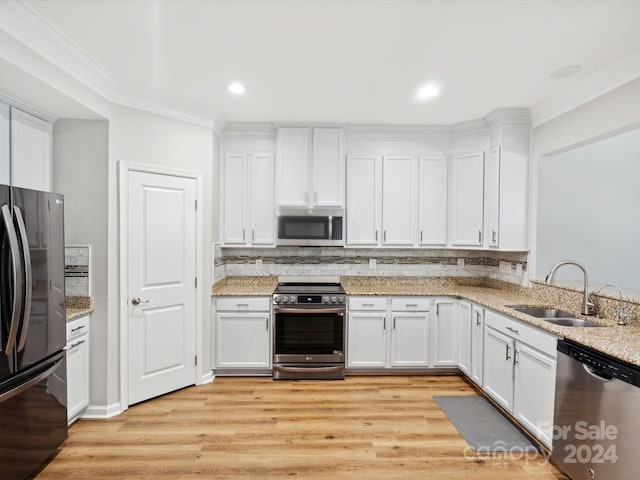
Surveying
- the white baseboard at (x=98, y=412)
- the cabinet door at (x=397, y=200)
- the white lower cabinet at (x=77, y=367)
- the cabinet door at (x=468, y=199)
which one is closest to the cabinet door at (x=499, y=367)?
the cabinet door at (x=468, y=199)

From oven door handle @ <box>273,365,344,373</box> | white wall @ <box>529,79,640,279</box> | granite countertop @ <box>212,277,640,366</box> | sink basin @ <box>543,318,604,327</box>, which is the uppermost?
white wall @ <box>529,79,640,279</box>

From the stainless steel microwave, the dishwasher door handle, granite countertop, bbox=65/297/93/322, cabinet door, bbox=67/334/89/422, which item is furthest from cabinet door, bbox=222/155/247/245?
the dishwasher door handle

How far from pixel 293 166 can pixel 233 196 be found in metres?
0.76

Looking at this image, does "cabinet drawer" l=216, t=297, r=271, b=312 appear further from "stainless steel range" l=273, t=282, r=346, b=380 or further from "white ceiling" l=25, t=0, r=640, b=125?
"white ceiling" l=25, t=0, r=640, b=125

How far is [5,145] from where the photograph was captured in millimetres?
2230

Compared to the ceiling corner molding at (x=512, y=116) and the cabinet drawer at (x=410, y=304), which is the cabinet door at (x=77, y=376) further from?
the ceiling corner molding at (x=512, y=116)

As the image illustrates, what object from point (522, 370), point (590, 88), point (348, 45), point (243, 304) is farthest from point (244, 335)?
point (590, 88)

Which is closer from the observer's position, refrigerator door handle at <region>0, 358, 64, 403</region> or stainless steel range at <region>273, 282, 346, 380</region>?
refrigerator door handle at <region>0, 358, 64, 403</region>

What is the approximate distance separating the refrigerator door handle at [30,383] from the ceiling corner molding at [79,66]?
1.92 m

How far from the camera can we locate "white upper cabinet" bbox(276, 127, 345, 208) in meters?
3.74

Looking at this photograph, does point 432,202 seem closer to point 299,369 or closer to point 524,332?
point 524,332

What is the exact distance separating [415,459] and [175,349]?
2.24 metres

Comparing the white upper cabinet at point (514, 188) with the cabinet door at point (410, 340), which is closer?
the white upper cabinet at point (514, 188)

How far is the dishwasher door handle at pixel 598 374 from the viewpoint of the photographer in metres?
1.80
